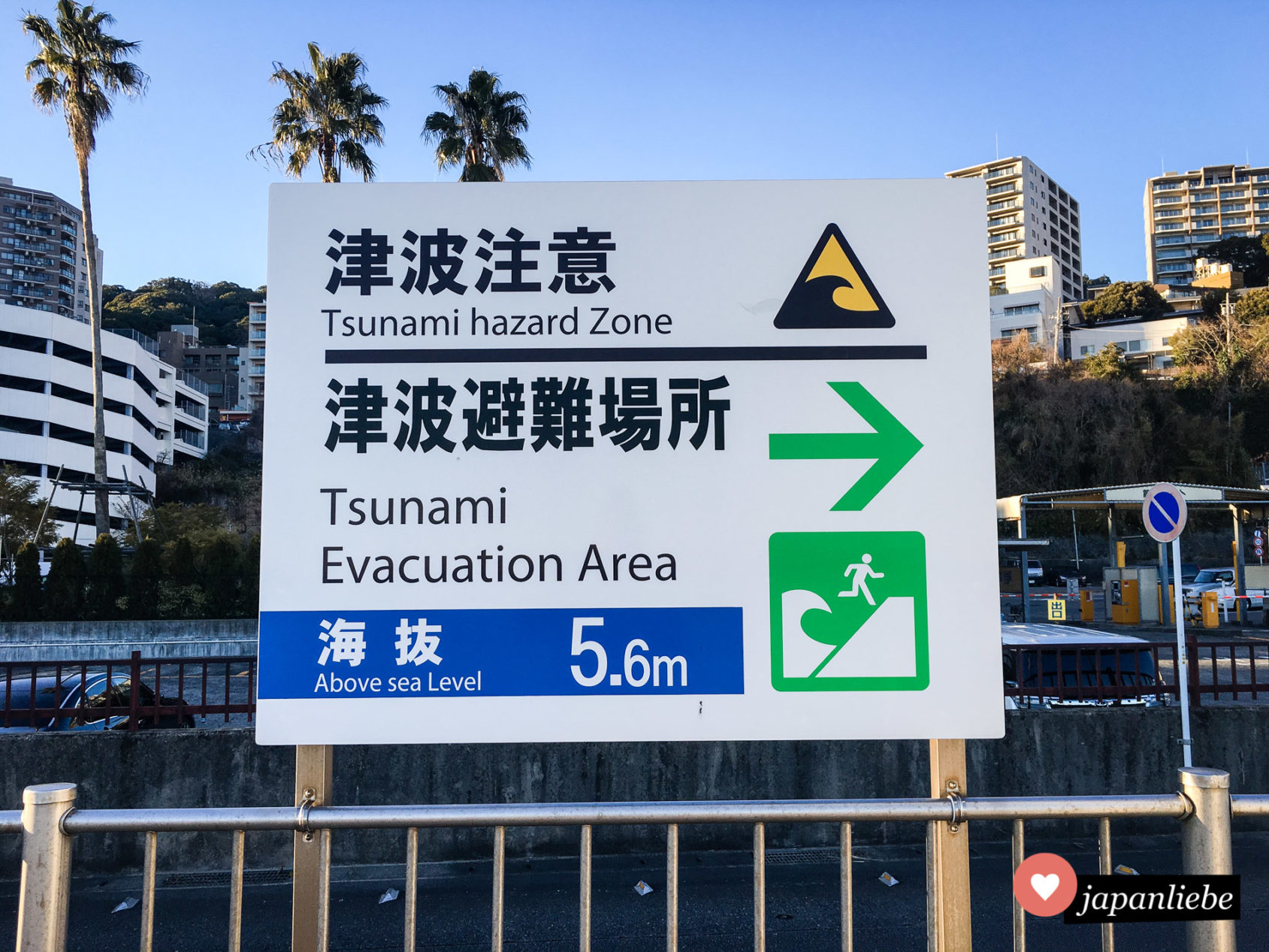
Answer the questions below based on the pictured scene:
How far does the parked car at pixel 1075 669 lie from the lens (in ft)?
24.2

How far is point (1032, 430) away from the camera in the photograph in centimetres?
4600

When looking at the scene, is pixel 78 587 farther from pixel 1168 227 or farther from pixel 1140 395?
pixel 1168 227

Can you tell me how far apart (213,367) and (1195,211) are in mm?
133567

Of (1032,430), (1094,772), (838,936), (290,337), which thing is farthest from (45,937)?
(1032,430)

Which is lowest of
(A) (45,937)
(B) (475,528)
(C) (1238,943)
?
(C) (1238,943)

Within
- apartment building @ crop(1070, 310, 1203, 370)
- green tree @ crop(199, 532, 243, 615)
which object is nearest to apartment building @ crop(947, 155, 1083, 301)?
apartment building @ crop(1070, 310, 1203, 370)

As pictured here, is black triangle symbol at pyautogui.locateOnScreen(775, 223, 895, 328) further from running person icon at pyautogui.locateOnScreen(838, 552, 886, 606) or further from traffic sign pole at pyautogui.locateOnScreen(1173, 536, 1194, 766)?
traffic sign pole at pyautogui.locateOnScreen(1173, 536, 1194, 766)

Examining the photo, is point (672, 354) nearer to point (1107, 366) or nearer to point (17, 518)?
point (17, 518)

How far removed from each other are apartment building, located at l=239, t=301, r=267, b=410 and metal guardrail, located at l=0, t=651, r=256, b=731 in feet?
294

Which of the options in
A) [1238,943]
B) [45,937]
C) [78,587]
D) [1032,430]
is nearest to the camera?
[45,937]

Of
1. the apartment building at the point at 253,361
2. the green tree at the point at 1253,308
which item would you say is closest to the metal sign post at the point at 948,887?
the green tree at the point at 1253,308

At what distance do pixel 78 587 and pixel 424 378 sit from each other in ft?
74.4

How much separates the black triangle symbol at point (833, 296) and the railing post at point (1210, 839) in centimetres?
157

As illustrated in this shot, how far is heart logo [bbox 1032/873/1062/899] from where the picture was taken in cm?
228
